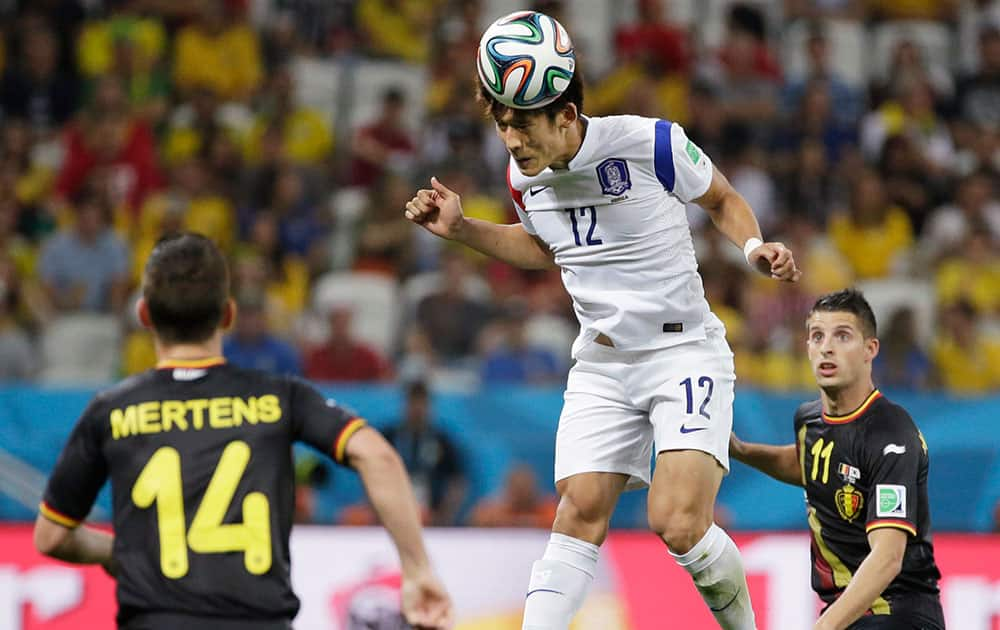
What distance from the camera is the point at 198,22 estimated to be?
13742 millimetres

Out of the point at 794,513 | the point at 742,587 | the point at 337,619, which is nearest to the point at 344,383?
the point at 337,619

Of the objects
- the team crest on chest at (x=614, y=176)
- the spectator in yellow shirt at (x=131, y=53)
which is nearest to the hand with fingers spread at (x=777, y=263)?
the team crest on chest at (x=614, y=176)

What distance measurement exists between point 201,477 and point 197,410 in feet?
Answer: 0.62

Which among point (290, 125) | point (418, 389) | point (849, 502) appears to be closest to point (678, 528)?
point (849, 502)

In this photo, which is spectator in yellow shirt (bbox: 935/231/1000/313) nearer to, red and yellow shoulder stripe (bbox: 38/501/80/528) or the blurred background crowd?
the blurred background crowd

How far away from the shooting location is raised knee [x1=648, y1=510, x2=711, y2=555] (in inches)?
196

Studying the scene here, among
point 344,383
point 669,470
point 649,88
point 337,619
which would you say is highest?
point 649,88

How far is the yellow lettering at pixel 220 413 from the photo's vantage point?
13.4 ft

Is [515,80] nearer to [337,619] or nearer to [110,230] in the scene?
[337,619]

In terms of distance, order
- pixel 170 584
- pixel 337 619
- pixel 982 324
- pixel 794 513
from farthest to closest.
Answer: pixel 982 324
pixel 794 513
pixel 337 619
pixel 170 584

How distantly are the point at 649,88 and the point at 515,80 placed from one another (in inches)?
322

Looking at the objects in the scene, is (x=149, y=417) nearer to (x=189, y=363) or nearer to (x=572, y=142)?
(x=189, y=363)

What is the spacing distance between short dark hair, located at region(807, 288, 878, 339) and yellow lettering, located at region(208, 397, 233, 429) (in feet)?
7.53

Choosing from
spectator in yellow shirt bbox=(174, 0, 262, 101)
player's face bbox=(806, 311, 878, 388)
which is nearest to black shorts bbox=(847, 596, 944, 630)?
player's face bbox=(806, 311, 878, 388)
